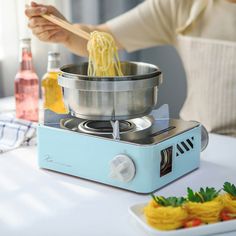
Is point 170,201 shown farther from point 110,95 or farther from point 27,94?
point 27,94

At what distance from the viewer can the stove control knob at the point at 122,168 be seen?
3.66 feet

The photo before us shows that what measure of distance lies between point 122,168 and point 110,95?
0.52 feet

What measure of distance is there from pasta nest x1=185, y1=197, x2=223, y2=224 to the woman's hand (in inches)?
31.7

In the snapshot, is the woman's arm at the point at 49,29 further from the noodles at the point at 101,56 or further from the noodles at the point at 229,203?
the noodles at the point at 229,203

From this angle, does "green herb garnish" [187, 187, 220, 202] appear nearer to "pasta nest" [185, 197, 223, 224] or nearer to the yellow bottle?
"pasta nest" [185, 197, 223, 224]

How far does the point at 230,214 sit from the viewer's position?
99 cm

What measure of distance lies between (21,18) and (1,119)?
0.85m

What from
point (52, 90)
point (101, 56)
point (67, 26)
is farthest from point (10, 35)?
point (101, 56)

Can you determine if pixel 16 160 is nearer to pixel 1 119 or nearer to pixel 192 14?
pixel 1 119

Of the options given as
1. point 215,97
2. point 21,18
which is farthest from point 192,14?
point 21,18

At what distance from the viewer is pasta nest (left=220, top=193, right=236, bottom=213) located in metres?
1.00

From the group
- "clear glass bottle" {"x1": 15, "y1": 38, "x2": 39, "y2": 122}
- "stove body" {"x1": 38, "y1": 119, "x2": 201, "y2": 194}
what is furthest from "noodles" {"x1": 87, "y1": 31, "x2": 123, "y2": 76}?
"clear glass bottle" {"x1": 15, "y1": 38, "x2": 39, "y2": 122}

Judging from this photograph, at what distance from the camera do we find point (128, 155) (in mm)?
1118

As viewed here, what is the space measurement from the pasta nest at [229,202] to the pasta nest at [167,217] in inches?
3.6
